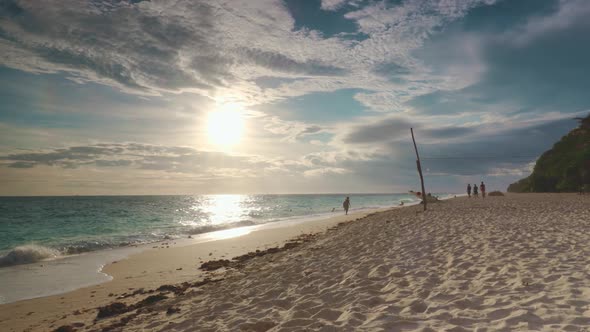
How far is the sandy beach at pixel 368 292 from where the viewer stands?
4.82 m

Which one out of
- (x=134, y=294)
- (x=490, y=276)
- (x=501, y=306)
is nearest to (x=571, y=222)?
(x=490, y=276)

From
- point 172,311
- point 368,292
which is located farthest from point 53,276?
point 368,292

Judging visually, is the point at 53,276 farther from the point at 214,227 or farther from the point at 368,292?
the point at 214,227

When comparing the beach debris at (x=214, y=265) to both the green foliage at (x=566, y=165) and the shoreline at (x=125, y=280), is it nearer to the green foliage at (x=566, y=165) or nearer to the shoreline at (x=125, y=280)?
the shoreline at (x=125, y=280)

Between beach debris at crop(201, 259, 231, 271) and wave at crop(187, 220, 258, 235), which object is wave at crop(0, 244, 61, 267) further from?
wave at crop(187, 220, 258, 235)

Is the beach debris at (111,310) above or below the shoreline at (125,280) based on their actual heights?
above

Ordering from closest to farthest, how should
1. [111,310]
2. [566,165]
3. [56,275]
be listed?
[111,310]
[56,275]
[566,165]

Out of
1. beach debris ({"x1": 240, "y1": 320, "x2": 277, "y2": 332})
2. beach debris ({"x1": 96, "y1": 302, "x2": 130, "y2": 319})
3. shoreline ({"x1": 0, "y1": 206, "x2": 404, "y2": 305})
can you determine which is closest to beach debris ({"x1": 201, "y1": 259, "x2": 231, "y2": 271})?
shoreline ({"x1": 0, "y1": 206, "x2": 404, "y2": 305})

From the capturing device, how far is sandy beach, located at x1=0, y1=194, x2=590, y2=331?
482 centimetres

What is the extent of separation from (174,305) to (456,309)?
5592mm

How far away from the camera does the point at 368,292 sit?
6.21m

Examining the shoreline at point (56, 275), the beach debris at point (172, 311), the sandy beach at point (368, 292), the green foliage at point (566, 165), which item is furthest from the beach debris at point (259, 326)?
the green foliage at point (566, 165)

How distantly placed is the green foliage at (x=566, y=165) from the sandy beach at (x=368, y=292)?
39872mm

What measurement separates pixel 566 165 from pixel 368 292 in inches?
2346
